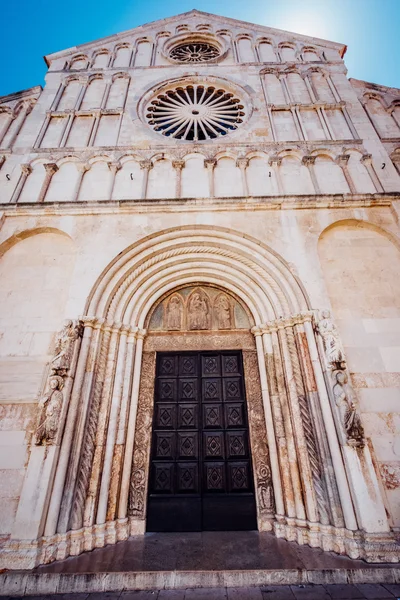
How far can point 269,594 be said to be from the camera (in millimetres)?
2953

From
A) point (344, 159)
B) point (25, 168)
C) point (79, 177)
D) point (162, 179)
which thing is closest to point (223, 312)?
point (162, 179)

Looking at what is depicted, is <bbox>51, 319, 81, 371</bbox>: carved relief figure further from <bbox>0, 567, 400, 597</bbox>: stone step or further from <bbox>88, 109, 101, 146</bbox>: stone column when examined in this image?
<bbox>88, 109, 101, 146</bbox>: stone column

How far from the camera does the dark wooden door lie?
4488 mm

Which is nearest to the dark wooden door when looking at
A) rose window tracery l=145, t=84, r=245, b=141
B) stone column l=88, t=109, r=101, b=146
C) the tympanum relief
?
the tympanum relief

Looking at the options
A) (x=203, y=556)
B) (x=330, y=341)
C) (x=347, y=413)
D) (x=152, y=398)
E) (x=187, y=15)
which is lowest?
(x=203, y=556)

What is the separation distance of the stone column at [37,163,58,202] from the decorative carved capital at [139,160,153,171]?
6.91 ft

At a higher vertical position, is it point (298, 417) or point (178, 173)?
point (178, 173)

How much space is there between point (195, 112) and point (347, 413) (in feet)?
30.4

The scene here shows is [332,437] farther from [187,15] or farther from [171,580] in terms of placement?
Answer: [187,15]

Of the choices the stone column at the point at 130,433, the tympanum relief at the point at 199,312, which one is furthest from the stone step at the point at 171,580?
the tympanum relief at the point at 199,312

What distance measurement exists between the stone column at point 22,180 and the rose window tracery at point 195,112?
143 inches

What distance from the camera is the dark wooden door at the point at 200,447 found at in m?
4.49

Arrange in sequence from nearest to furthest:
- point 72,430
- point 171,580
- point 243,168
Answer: point 171,580, point 72,430, point 243,168

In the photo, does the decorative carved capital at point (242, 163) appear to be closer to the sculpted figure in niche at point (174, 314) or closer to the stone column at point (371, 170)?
the stone column at point (371, 170)
